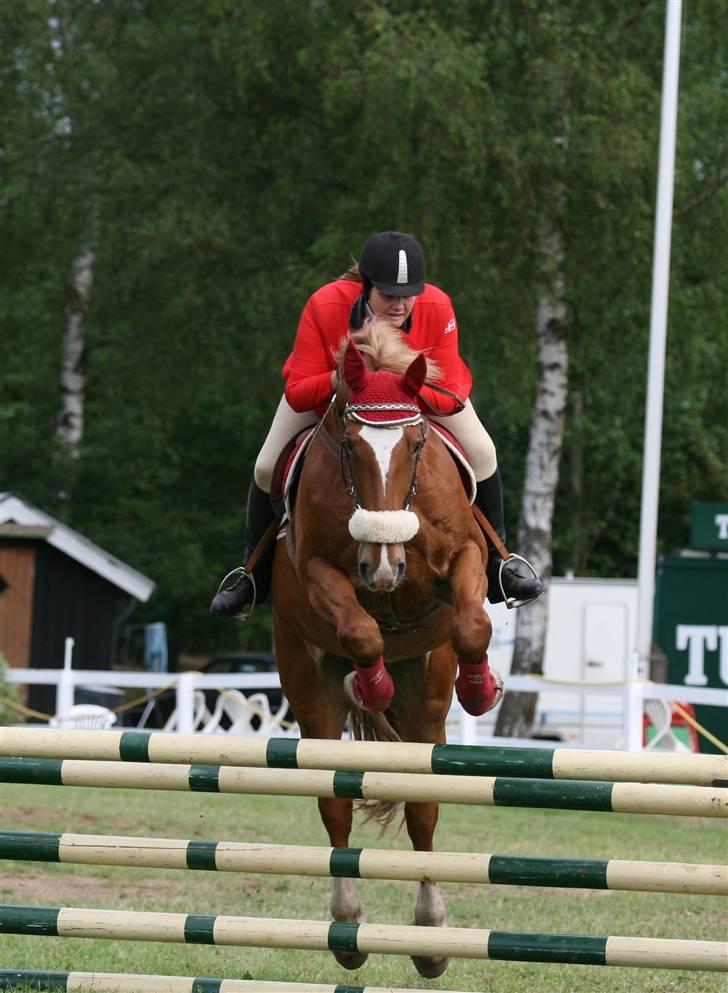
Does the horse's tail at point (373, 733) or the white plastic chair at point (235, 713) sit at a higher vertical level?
the horse's tail at point (373, 733)

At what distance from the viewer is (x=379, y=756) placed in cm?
432

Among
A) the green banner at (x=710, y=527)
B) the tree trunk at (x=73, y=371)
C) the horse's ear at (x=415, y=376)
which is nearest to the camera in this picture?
the horse's ear at (x=415, y=376)

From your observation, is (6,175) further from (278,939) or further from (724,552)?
(278,939)

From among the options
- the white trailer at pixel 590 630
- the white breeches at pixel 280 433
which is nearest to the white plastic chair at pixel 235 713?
the white trailer at pixel 590 630

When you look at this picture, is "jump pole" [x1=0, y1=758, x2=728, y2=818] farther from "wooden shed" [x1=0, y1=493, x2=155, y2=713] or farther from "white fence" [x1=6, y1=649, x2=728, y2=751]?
"wooden shed" [x1=0, y1=493, x2=155, y2=713]

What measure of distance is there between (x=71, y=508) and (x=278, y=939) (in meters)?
22.0

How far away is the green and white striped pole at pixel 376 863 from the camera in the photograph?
4227 mm

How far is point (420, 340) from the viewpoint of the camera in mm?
5406

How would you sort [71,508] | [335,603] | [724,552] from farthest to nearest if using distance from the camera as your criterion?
1. [71,508]
2. [724,552]
3. [335,603]

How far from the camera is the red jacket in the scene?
17.6 ft

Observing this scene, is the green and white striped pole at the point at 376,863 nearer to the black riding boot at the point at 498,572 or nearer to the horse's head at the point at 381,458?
the horse's head at the point at 381,458

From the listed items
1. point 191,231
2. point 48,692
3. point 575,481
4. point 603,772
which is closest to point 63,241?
point 191,231

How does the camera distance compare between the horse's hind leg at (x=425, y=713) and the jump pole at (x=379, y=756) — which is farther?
the horse's hind leg at (x=425, y=713)

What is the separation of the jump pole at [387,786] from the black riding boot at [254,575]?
1388mm
